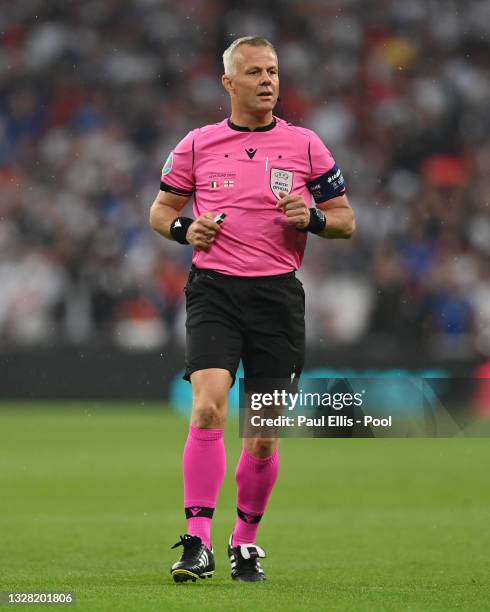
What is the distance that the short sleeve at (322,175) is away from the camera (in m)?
6.11

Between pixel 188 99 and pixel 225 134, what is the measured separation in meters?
14.3

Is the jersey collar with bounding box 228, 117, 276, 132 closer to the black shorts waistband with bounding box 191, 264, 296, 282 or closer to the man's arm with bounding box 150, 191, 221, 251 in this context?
the man's arm with bounding box 150, 191, 221, 251

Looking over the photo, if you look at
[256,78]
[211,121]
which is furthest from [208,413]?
[211,121]

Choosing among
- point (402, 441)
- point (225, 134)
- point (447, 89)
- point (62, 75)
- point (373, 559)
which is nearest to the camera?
point (225, 134)

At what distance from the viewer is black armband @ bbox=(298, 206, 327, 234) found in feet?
19.6

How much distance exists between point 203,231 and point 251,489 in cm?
116

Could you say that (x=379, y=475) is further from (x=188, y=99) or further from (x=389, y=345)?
(x=188, y=99)

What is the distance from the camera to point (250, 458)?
6.07 meters

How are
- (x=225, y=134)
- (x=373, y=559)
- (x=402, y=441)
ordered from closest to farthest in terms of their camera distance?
(x=225, y=134), (x=373, y=559), (x=402, y=441)

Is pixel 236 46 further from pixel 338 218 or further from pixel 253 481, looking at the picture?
pixel 253 481

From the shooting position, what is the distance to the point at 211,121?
19.8 meters

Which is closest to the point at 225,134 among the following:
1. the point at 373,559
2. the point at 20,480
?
the point at 373,559

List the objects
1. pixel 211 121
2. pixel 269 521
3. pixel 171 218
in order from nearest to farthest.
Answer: pixel 171 218 → pixel 269 521 → pixel 211 121

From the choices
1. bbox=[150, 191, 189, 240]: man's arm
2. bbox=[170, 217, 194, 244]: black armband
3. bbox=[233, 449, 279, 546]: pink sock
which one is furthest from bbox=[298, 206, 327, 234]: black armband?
bbox=[233, 449, 279, 546]: pink sock
